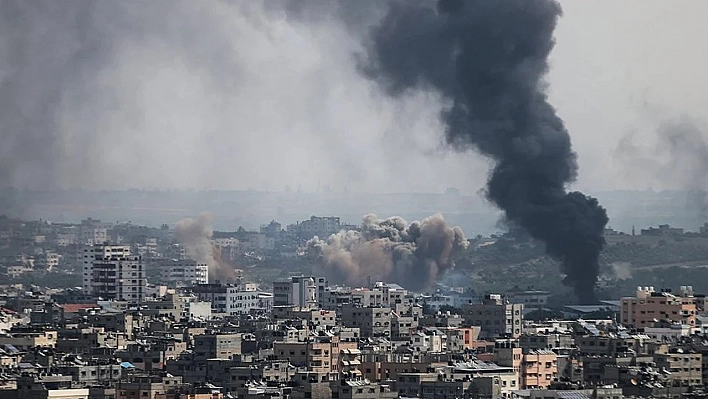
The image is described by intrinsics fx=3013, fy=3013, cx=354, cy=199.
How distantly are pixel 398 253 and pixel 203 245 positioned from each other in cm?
A: 1482

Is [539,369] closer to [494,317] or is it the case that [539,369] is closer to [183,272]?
[494,317]

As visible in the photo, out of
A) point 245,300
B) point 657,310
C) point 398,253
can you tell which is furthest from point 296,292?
point 657,310

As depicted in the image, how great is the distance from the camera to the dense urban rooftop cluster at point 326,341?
51.1 metres

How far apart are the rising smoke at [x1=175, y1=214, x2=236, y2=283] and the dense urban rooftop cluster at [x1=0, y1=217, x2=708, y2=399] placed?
25.4 ft

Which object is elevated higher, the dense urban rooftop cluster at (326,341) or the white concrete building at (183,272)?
the white concrete building at (183,272)

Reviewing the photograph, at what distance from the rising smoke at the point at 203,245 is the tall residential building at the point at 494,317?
2904 centimetres

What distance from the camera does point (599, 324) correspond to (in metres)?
68.4

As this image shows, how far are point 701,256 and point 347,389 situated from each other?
48.0 m

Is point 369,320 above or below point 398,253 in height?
below

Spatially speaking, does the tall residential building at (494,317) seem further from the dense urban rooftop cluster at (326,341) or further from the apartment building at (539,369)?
the apartment building at (539,369)

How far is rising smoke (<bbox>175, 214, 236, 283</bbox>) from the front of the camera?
339 ft

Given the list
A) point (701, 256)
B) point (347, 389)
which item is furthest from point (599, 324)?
point (701, 256)

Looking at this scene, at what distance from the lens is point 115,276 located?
297ft

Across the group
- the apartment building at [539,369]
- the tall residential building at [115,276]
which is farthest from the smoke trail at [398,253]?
the apartment building at [539,369]
